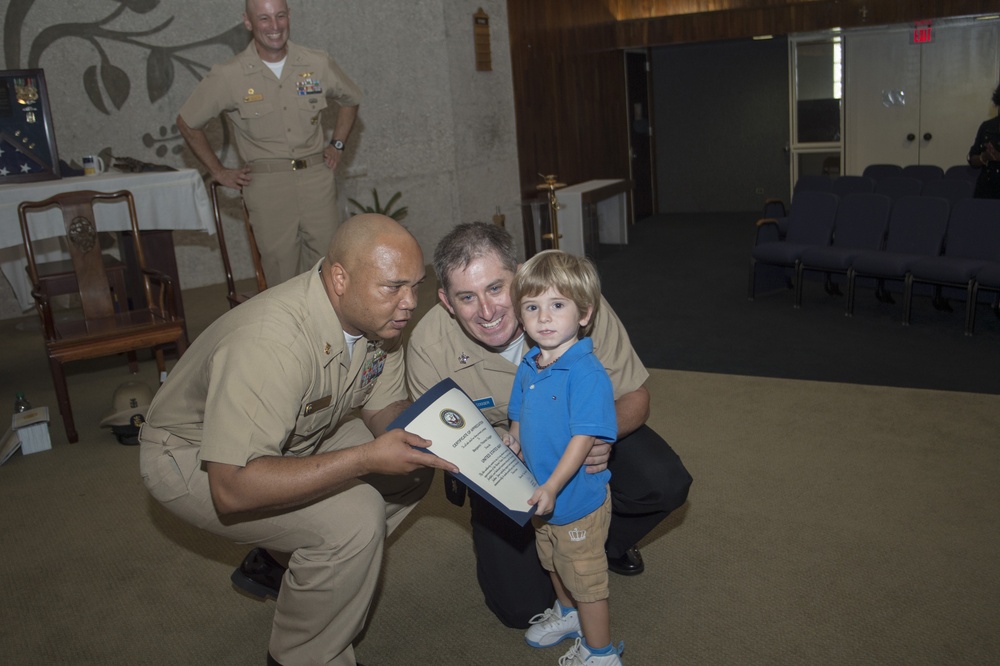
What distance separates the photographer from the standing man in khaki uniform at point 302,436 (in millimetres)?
1919

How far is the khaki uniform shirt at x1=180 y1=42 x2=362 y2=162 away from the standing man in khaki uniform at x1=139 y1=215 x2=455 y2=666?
2.63 meters

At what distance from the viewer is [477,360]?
2.48 metres

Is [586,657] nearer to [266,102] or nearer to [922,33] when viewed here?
[266,102]

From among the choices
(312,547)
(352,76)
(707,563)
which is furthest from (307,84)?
(352,76)

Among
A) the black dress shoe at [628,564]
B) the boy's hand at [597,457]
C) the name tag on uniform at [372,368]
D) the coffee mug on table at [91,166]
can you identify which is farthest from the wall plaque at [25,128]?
the boy's hand at [597,457]

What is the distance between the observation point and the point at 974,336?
5082mm

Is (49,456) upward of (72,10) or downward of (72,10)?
downward

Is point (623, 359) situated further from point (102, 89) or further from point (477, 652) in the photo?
point (102, 89)

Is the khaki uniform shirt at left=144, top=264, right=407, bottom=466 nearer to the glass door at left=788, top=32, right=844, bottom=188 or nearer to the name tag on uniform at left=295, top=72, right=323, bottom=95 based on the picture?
the name tag on uniform at left=295, top=72, right=323, bottom=95

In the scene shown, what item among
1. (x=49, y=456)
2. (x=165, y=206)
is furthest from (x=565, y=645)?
(x=165, y=206)

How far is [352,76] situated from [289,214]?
12.1 ft

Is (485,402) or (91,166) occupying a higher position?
(91,166)

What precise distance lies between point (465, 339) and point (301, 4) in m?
6.12

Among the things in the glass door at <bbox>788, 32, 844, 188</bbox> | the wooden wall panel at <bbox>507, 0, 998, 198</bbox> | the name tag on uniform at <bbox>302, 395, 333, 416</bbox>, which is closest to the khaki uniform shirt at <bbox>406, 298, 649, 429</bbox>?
the name tag on uniform at <bbox>302, 395, 333, 416</bbox>
